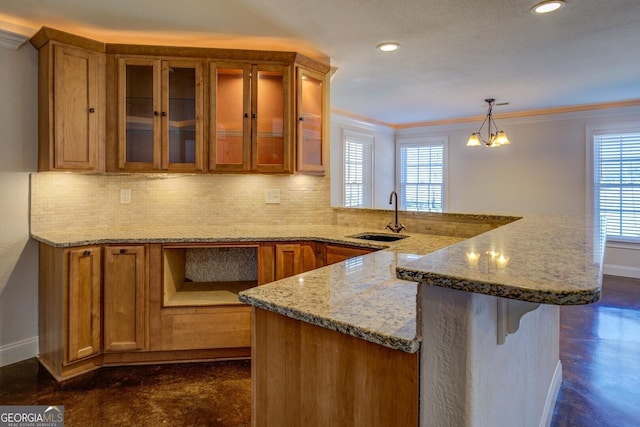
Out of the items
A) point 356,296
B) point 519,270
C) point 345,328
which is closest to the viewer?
point 519,270

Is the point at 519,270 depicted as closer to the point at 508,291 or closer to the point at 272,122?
the point at 508,291

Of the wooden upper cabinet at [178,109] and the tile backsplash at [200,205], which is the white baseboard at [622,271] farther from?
the wooden upper cabinet at [178,109]

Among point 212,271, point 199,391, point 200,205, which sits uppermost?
point 200,205

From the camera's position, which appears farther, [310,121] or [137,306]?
[310,121]

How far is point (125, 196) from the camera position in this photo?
125 inches

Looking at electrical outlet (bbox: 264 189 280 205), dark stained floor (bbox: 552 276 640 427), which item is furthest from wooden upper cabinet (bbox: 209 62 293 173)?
dark stained floor (bbox: 552 276 640 427)

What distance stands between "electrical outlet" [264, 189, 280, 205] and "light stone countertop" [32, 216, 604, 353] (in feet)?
5.23

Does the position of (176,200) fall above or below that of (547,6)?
below

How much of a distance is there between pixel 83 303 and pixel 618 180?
6215 mm

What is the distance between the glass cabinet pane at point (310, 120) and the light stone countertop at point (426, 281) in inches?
57.8

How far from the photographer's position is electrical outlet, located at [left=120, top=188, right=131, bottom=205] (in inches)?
124

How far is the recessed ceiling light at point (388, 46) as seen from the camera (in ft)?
9.81

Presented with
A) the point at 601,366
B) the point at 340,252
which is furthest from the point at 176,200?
the point at 601,366

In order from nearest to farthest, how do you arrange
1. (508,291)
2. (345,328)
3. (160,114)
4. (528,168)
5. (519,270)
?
(508,291), (519,270), (345,328), (160,114), (528,168)
